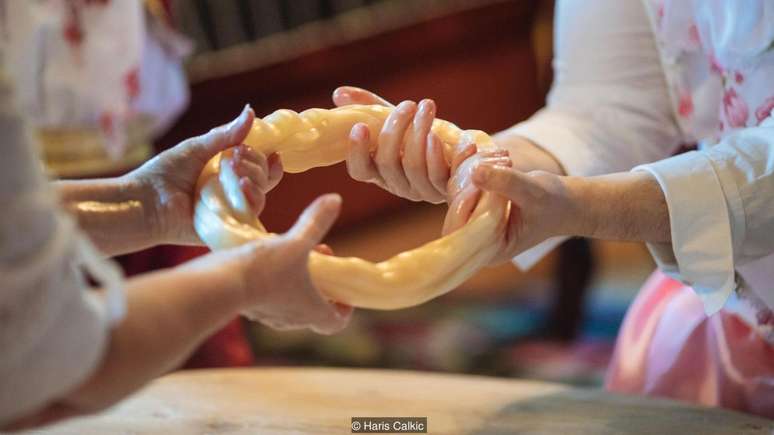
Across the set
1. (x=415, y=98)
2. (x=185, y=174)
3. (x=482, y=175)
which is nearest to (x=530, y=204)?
(x=482, y=175)

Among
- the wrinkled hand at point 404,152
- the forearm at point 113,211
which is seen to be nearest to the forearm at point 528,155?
the wrinkled hand at point 404,152

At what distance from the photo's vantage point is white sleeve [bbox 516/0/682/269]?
995mm

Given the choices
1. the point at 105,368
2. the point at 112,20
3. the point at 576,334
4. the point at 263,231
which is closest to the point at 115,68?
the point at 112,20

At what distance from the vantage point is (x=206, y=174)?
29.2 inches

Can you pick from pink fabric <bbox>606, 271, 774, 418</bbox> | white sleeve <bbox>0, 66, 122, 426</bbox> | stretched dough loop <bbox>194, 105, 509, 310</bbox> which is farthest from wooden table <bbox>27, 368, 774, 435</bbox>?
white sleeve <bbox>0, 66, 122, 426</bbox>

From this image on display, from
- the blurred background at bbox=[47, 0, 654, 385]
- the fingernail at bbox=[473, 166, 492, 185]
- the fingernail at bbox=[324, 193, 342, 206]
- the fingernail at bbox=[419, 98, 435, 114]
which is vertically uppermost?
the fingernail at bbox=[419, 98, 435, 114]

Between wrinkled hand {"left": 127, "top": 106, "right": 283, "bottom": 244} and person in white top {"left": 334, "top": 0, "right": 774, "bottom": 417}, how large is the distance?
0.11 m

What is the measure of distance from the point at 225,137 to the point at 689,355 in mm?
510

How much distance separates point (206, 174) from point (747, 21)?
1.52 feet

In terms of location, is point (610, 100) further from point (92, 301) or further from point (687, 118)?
point (92, 301)

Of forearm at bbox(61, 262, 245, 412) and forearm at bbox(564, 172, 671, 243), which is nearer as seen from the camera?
forearm at bbox(61, 262, 245, 412)

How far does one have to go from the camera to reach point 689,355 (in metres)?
0.97

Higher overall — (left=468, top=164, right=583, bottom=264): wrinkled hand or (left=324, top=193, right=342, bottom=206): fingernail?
(left=324, top=193, right=342, bottom=206): fingernail

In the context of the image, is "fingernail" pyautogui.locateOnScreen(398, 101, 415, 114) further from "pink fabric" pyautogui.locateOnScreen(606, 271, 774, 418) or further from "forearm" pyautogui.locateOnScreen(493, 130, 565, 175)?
"pink fabric" pyautogui.locateOnScreen(606, 271, 774, 418)
